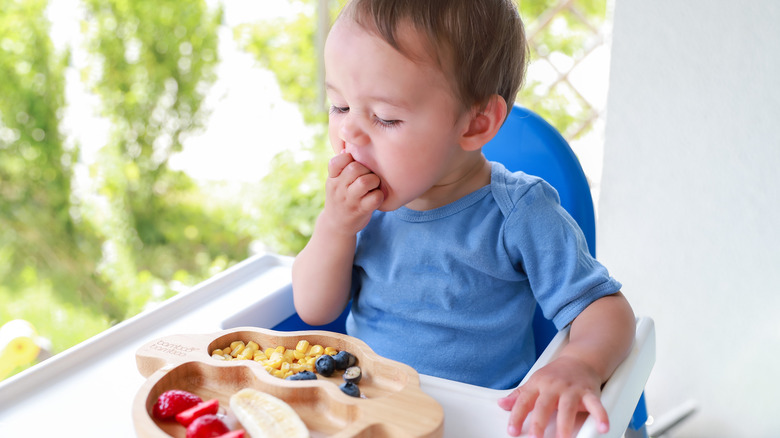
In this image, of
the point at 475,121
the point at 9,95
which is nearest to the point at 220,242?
the point at 9,95

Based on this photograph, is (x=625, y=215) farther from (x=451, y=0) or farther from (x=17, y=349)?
(x=17, y=349)

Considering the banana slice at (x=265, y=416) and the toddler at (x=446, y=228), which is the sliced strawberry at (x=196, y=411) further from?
the toddler at (x=446, y=228)

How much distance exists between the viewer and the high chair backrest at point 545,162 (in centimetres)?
108

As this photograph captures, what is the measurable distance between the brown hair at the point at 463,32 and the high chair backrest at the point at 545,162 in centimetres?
28

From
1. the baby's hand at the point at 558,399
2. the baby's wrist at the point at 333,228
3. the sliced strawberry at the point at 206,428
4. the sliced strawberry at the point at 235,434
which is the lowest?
the baby's hand at the point at 558,399

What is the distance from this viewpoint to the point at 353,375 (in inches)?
25.1

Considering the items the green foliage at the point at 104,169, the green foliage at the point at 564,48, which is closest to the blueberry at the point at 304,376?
the green foliage at the point at 564,48

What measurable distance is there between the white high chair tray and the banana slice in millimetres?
123

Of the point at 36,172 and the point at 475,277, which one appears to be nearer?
the point at 475,277

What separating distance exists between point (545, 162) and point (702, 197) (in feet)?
2.72

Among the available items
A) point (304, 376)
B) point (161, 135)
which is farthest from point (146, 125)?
point (304, 376)

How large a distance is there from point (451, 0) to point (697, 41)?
1132 millimetres

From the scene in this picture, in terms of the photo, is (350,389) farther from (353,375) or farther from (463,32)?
(463,32)

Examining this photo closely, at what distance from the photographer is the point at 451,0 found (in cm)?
76
